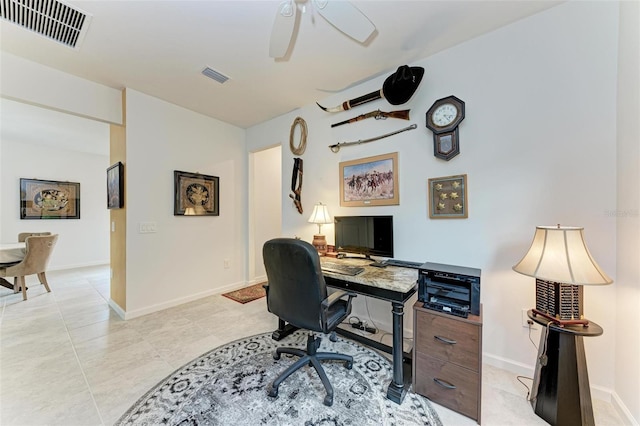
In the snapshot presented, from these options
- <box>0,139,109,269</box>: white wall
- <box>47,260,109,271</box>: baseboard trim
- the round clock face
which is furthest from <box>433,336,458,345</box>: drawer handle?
<box>0,139,109,269</box>: white wall

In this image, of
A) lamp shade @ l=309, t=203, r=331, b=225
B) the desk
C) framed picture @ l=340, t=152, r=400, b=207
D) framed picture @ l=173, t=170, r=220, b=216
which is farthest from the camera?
framed picture @ l=173, t=170, r=220, b=216

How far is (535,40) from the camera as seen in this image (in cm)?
167

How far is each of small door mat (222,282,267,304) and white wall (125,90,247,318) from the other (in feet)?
0.67

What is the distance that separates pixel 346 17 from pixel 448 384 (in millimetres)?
2349

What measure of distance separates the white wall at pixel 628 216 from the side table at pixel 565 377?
0.93 feet

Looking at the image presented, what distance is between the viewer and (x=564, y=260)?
123 centimetres

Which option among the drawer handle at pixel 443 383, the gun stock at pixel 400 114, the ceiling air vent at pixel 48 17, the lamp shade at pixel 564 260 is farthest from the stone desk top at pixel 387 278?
the ceiling air vent at pixel 48 17

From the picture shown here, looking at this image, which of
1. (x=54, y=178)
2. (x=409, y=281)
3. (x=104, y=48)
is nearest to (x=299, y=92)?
(x=104, y=48)

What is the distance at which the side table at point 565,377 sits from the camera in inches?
48.3

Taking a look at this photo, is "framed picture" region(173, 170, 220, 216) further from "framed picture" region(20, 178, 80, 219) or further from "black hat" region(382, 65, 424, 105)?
"framed picture" region(20, 178, 80, 219)

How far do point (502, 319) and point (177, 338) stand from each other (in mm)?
2894

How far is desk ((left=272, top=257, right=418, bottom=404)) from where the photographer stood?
4.97ft

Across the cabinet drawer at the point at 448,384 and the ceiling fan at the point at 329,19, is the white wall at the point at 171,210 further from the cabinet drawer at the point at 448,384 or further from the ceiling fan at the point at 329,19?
the cabinet drawer at the point at 448,384

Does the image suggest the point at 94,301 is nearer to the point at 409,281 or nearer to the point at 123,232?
the point at 123,232
